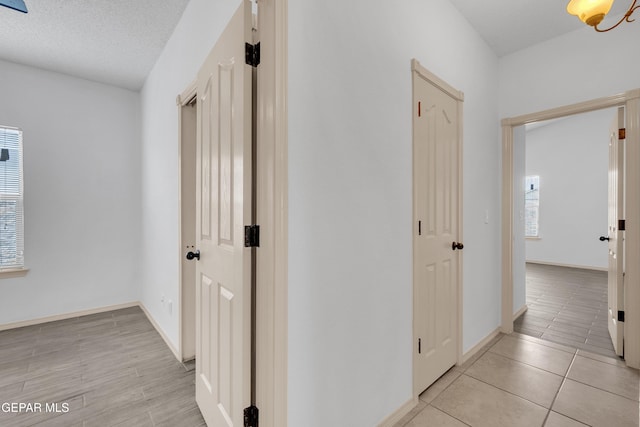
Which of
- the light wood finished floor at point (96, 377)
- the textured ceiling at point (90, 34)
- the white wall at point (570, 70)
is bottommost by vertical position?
the light wood finished floor at point (96, 377)

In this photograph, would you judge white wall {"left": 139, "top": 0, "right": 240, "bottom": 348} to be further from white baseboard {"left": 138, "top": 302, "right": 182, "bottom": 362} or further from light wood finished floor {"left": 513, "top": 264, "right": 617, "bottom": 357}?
light wood finished floor {"left": 513, "top": 264, "right": 617, "bottom": 357}

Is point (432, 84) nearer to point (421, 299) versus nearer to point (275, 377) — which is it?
point (421, 299)

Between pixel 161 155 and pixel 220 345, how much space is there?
2230 mm

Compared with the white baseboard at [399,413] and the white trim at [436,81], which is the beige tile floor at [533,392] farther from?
the white trim at [436,81]

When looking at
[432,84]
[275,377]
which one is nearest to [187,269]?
[275,377]

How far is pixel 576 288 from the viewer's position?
14.9ft

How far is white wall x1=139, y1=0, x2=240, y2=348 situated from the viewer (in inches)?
81.5

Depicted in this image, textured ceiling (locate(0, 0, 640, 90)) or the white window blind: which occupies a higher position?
textured ceiling (locate(0, 0, 640, 90))

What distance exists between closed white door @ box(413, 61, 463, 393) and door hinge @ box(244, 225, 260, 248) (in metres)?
1.08

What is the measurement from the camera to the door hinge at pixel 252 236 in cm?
124

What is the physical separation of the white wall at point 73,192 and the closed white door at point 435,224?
3.75 metres

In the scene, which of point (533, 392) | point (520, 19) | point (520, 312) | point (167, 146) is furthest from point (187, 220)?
point (520, 312)

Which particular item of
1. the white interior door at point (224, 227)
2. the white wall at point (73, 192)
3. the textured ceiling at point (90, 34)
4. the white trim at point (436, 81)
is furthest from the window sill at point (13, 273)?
the white trim at point (436, 81)

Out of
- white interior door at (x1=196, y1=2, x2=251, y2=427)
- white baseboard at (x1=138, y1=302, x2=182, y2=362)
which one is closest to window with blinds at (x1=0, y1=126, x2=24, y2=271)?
white baseboard at (x1=138, y1=302, x2=182, y2=362)
